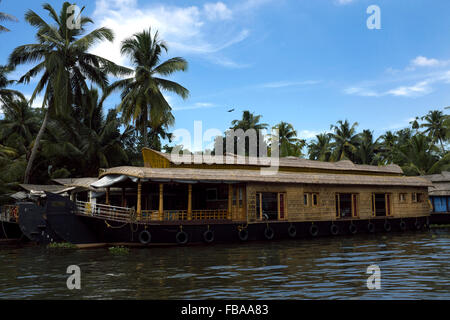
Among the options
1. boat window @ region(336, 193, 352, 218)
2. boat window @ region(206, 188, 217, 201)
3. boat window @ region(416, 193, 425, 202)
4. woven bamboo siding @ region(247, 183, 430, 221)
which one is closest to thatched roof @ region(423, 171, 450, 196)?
boat window @ region(416, 193, 425, 202)

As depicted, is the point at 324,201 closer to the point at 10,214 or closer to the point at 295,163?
the point at 295,163

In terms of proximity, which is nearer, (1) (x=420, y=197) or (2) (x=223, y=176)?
(2) (x=223, y=176)

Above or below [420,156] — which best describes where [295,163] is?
below

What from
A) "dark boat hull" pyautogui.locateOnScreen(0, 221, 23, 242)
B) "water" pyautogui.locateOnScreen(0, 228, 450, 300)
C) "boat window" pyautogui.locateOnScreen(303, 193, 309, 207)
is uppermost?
"boat window" pyautogui.locateOnScreen(303, 193, 309, 207)

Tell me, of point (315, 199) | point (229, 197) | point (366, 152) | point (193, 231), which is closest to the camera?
point (193, 231)

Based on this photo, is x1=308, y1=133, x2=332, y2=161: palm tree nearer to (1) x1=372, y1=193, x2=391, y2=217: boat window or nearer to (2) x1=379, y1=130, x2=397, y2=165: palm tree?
(2) x1=379, y1=130, x2=397, y2=165: palm tree

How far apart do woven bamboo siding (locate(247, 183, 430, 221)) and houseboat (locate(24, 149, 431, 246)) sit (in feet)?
0.13

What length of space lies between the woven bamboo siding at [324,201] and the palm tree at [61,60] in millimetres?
12056

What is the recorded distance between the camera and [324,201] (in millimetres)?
18938

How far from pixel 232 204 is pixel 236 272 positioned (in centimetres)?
751

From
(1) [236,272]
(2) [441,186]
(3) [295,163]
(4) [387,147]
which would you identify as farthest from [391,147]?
(1) [236,272]

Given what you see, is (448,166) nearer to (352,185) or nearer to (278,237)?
(352,185)

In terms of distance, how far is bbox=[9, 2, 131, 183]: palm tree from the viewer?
74.8 ft

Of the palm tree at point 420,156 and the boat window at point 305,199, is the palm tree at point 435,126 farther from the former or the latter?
the boat window at point 305,199
